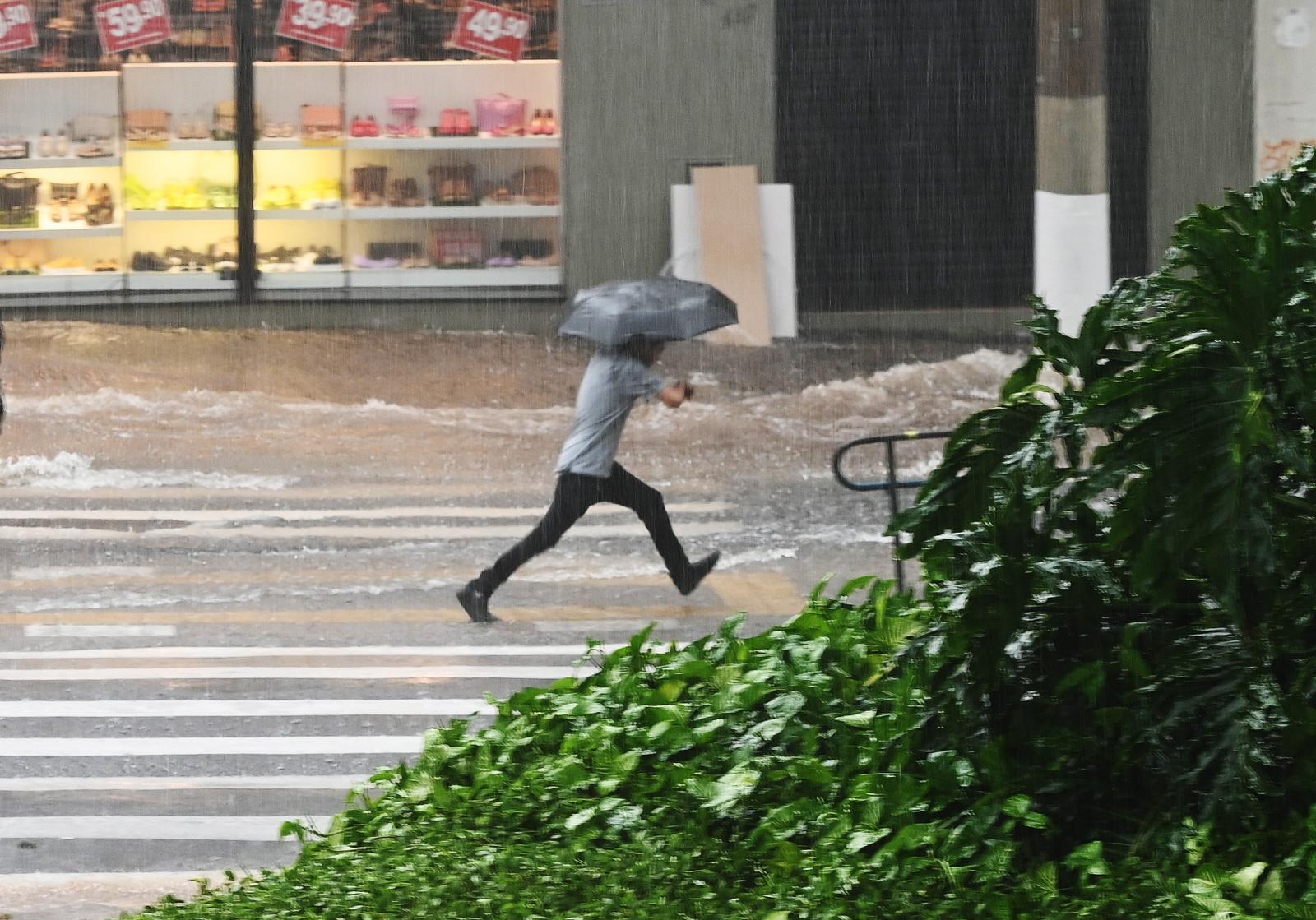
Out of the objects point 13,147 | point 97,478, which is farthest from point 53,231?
point 97,478

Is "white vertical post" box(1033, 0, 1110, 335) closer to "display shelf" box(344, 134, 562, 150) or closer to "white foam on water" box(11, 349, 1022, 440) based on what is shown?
"white foam on water" box(11, 349, 1022, 440)

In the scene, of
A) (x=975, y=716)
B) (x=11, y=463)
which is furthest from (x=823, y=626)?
(x=11, y=463)

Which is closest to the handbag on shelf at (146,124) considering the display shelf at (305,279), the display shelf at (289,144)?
the display shelf at (289,144)

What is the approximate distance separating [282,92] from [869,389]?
6.21 meters

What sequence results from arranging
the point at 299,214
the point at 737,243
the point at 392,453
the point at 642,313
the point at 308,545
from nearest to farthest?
the point at 642,313, the point at 308,545, the point at 392,453, the point at 737,243, the point at 299,214

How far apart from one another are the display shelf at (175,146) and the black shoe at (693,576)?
31.4 ft

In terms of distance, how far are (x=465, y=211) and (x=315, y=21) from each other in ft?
7.27

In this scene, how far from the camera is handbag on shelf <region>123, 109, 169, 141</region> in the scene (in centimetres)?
1752

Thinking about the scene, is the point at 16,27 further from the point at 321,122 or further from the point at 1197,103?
the point at 1197,103

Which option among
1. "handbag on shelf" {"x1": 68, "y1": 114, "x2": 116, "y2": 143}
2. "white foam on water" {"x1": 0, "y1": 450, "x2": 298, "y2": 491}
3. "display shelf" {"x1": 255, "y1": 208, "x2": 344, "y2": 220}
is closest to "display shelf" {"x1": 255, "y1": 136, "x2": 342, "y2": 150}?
"display shelf" {"x1": 255, "y1": 208, "x2": 344, "y2": 220}

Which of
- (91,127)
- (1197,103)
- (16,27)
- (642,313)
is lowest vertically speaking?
(642,313)

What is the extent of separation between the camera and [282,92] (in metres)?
17.5

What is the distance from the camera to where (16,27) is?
672 inches

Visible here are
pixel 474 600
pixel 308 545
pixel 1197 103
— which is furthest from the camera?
pixel 1197 103
